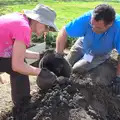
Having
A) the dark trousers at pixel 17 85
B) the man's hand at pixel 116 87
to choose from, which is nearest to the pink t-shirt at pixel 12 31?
the dark trousers at pixel 17 85

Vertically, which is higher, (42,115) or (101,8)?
(101,8)

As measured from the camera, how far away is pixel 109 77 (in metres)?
4.71

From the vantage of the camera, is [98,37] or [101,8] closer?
[101,8]

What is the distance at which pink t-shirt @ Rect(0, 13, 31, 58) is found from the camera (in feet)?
11.5

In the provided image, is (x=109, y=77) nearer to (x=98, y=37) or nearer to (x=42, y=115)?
Result: (x=98, y=37)

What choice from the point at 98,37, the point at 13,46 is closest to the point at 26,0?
the point at 98,37

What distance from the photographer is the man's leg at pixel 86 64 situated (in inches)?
183

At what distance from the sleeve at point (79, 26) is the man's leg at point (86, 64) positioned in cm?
35

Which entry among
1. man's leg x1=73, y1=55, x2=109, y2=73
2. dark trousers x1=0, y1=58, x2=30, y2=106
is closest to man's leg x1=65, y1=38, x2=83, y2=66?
man's leg x1=73, y1=55, x2=109, y2=73

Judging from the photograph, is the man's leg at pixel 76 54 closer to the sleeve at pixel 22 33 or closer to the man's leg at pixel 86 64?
the man's leg at pixel 86 64

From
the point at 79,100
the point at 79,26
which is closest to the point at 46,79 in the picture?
the point at 79,100

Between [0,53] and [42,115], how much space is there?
2.48 ft

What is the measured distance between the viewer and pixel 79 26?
15.4ft

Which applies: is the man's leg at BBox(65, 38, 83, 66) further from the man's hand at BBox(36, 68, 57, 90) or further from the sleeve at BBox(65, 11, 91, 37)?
the man's hand at BBox(36, 68, 57, 90)
